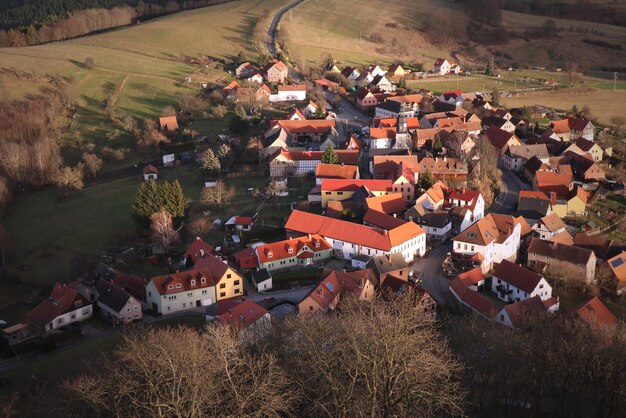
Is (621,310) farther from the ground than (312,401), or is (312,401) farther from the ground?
(312,401)

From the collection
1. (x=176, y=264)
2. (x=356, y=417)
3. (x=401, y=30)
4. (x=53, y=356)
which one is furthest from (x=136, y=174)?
(x=401, y=30)

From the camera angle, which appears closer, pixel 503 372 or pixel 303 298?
pixel 503 372

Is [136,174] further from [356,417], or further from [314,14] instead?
[314,14]

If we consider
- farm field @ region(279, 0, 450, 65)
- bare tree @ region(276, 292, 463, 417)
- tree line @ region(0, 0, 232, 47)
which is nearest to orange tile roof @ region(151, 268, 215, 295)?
bare tree @ region(276, 292, 463, 417)

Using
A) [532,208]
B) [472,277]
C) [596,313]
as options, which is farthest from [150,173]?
[596,313]

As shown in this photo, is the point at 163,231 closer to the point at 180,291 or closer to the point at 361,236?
the point at 180,291

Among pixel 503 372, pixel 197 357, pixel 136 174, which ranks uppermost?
pixel 197 357
